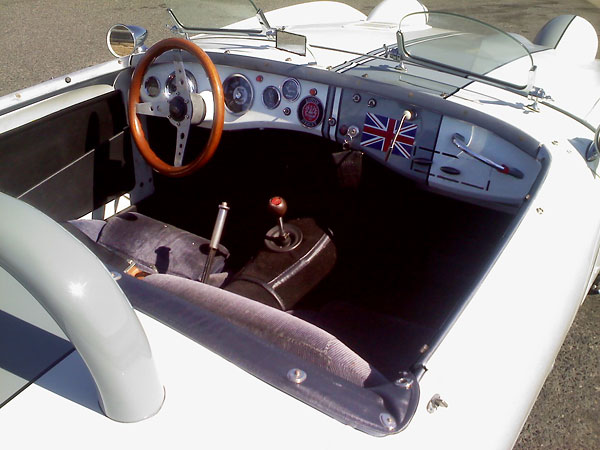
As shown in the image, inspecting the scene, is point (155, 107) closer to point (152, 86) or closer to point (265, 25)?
point (152, 86)

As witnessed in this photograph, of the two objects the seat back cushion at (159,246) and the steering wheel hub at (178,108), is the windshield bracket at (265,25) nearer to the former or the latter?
the steering wheel hub at (178,108)

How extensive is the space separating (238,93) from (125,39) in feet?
2.08

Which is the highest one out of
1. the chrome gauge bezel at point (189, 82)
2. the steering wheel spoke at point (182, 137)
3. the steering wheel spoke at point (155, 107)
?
the chrome gauge bezel at point (189, 82)

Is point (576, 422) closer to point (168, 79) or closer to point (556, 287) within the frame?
point (556, 287)

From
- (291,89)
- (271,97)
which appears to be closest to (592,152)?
(291,89)

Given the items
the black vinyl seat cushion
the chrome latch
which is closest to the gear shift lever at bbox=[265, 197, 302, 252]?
the black vinyl seat cushion

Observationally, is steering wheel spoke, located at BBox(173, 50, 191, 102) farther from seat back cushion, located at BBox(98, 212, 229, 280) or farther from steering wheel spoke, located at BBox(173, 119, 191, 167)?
seat back cushion, located at BBox(98, 212, 229, 280)

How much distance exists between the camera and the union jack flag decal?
89.0 inches

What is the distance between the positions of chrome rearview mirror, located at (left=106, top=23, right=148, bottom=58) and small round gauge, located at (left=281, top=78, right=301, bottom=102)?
79 cm

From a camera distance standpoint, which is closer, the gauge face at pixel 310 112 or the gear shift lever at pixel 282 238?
the gear shift lever at pixel 282 238

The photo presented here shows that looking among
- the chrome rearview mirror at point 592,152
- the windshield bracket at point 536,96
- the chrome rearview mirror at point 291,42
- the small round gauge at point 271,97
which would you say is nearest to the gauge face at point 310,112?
the small round gauge at point 271,97

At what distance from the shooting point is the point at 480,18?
280 inches

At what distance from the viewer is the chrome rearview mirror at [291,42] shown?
2492mm

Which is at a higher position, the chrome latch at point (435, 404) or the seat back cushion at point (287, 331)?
the chrome latch at point (435, 404)
